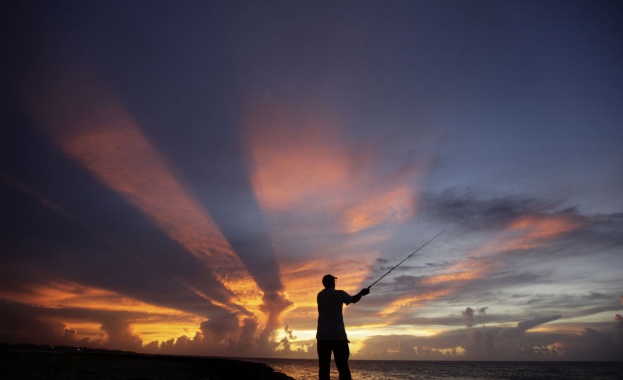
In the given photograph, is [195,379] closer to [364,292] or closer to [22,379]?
[22,379]

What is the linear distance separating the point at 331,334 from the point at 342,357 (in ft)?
1.49

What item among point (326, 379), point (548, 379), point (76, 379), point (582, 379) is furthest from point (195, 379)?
point (582, 379)

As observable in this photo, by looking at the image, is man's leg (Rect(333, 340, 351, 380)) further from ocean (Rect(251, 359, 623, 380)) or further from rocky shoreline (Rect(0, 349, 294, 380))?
ocean (Rect(251, 359, 623, 380))

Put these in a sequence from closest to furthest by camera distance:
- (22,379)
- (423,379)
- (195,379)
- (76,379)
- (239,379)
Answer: (22,379), (76,379), (195,379), (239,379), (423,379)

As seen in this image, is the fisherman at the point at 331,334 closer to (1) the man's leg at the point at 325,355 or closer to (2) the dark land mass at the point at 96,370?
(1) the man's leg at the point at 325,355

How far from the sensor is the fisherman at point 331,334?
630 cm

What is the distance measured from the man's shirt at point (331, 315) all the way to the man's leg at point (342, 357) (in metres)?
0.12

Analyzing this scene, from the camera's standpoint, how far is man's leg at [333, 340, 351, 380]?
6.25 meters

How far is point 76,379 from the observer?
15945 mm

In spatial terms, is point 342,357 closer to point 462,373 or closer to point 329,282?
point 329,282

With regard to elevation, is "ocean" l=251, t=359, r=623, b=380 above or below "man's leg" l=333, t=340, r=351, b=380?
below

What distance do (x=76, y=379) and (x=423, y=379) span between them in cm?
6638

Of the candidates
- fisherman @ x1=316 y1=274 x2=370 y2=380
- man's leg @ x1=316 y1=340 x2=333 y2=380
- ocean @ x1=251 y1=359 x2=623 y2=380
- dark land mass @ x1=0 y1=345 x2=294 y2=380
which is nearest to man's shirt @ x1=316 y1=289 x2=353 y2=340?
fisherman @ x1=316 y1=274 x2=370 y2=380

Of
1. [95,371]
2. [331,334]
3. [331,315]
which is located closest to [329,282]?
[331,315]
